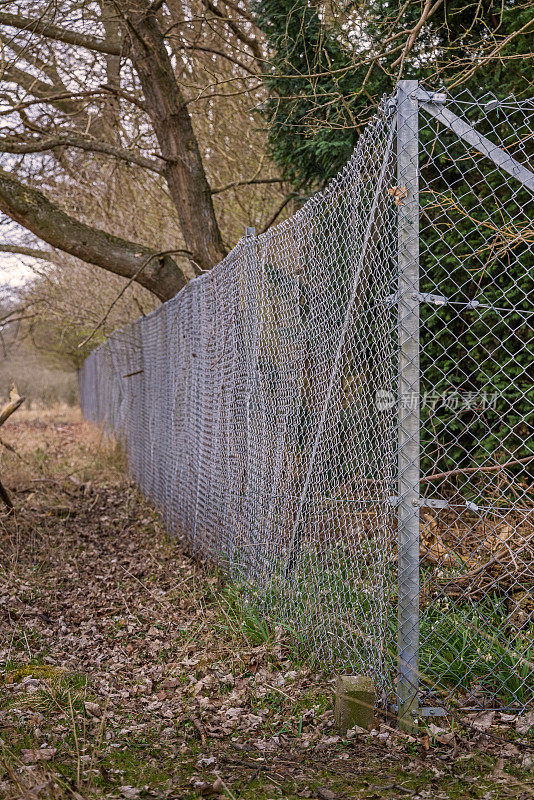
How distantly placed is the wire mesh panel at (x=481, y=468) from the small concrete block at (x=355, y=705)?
29 cm

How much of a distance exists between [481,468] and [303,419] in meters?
1.28

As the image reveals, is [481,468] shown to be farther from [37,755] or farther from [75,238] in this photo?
[75,238]

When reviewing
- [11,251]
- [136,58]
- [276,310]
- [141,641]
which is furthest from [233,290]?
[11,251]

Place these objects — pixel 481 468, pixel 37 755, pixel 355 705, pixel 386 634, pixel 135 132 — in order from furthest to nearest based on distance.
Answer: pixel 135 132
pixel 481 468
pixel 386 634
pixel 355 705
pixel 37 755

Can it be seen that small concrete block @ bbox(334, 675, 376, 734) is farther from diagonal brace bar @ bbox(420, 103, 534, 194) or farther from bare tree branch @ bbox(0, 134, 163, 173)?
bare tree branch @ bbox(0, 134, 163, 173)

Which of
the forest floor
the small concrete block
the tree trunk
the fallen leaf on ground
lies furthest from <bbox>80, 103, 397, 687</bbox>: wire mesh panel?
the tree trunk

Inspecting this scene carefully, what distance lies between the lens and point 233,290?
569 centimetres

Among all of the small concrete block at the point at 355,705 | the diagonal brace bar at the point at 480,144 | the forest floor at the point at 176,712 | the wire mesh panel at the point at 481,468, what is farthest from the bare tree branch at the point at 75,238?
the small concrete block at the point at 355,705

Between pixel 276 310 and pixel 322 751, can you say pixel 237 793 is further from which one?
pixel 276 310

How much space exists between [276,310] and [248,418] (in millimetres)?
778

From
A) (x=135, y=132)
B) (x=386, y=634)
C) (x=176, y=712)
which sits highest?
(x=135, y=132)

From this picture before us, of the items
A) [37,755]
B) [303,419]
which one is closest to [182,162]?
[303,419]

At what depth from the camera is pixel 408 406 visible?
10.8 feet

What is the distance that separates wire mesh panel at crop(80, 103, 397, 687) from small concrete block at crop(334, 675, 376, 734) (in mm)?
201
